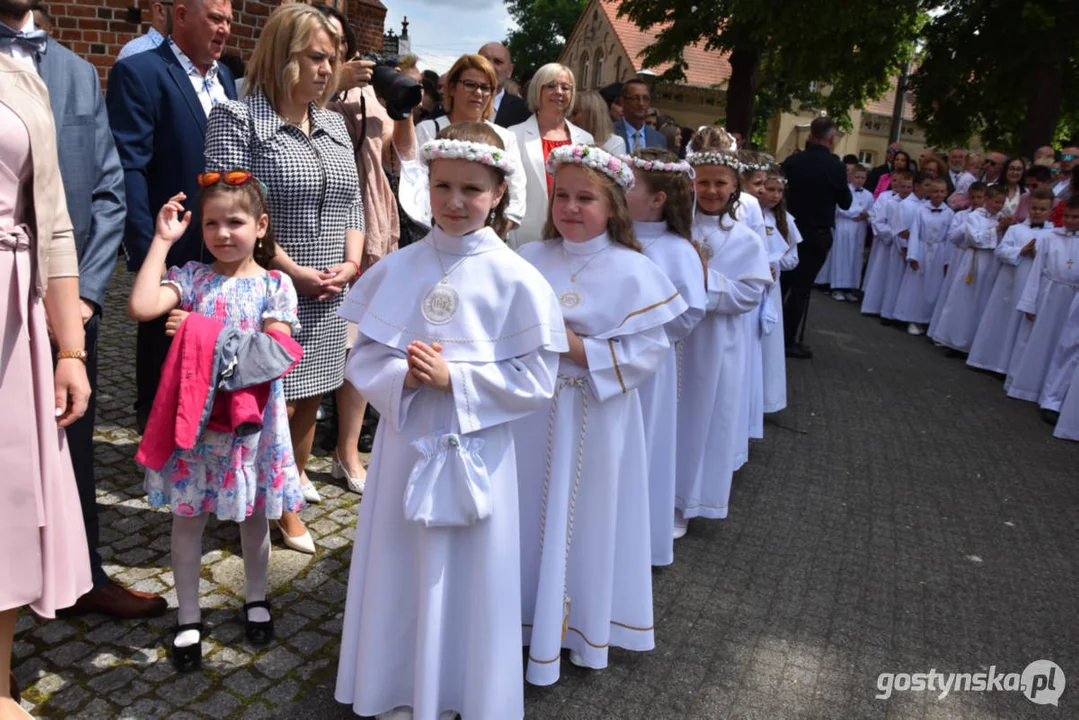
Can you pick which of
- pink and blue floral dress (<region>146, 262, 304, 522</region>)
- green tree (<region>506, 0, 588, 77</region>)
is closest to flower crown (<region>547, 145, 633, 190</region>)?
pink and blue floral dress (<region>146, 262, 304, 522</region>)

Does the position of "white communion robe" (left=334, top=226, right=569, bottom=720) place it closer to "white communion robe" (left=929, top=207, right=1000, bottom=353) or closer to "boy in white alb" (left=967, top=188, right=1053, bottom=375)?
"boy in white alb" (left=967, top=188, right=1053, bottom=375)

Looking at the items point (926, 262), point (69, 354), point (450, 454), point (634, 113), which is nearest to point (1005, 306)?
point (926, 262)

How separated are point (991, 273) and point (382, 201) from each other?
8289mm

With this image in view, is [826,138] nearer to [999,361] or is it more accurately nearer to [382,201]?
[999,361]

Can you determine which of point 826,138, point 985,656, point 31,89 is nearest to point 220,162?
point 31,89

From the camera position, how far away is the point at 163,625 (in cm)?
321

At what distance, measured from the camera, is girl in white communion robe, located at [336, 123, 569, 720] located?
249cm

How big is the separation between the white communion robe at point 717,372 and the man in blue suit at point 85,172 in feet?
9.11

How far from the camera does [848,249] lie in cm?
1416

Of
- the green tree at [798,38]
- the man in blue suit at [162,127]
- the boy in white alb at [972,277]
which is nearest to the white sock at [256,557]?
the man in blue suit at [162,127]

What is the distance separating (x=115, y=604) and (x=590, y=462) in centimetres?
191

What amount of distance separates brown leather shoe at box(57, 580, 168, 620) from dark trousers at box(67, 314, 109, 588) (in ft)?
0.14

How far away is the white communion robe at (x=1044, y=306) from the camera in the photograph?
7727mm

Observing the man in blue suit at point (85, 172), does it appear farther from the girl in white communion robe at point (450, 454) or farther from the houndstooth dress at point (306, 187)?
the girl in white communion robe at point (450, 454)
